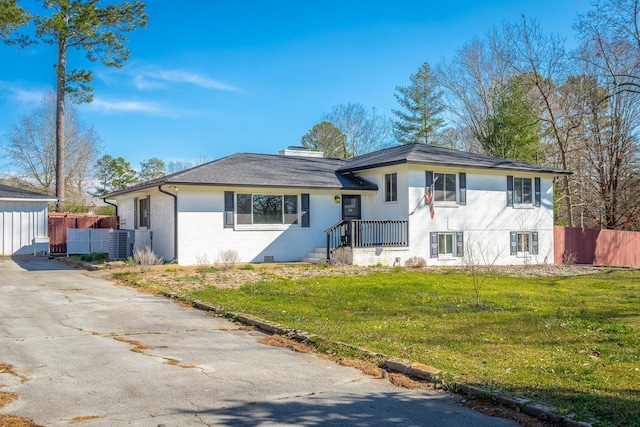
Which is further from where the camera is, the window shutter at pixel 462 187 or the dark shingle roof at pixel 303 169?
the window shutter at pixel 462 187

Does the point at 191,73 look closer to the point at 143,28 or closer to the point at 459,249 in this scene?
the point at 143,28

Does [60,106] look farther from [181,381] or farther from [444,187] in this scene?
[181,381]

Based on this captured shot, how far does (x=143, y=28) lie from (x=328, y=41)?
11.5 meters

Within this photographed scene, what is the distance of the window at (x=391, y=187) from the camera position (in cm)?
2009

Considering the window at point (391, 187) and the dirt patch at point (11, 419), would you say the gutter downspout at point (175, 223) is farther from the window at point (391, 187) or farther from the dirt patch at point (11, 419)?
the dirt patch at point (11, 419)

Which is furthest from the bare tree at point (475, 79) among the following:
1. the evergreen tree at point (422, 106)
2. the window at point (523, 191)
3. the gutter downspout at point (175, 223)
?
the gutter downspout at point (175, 223)

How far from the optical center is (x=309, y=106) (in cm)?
4497

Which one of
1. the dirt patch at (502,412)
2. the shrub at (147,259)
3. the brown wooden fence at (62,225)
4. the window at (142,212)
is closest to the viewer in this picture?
the dirt patch at (502,412)

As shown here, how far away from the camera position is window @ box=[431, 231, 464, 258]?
20094mm

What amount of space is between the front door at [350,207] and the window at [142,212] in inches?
299

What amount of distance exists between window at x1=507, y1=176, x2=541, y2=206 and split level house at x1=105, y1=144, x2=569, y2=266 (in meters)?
0.04

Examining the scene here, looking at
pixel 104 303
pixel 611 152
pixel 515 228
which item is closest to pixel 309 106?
pixel 611 152

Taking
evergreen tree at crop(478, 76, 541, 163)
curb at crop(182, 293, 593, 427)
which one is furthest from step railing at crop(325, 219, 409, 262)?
evergreen tree at crop(478, 76, 541, 163)

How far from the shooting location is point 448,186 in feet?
67.4
